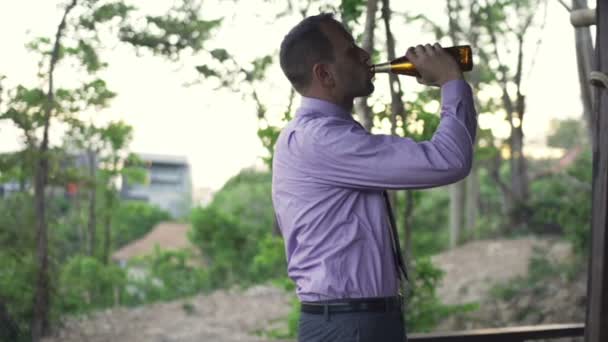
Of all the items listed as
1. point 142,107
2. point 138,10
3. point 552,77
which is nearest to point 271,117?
point 138,10

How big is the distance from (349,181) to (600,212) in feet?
2.04

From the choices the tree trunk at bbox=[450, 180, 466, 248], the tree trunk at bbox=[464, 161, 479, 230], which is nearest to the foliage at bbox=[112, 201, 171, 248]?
the tree trunk at bbox=[450, 180, 466, 248]

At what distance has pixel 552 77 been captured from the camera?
379 inches

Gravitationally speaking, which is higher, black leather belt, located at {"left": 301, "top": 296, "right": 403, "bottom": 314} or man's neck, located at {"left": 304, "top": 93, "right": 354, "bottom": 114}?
man's neck, located at {"left": 304, "top": 93, "right": 354, "bottom": 114}

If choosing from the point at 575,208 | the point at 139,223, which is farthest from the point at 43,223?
the point at 139,223

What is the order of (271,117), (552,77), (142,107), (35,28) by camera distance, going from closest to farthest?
(271,117) → (35,28) → (142,107) → (552,77)

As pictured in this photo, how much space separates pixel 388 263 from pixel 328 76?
0.89ft

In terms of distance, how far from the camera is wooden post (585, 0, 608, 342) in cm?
144

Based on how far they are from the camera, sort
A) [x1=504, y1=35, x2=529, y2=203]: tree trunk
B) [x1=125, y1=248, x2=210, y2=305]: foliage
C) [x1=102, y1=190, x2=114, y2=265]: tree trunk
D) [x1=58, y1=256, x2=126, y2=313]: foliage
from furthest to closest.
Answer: [x1=102, y1=190, x2=114, y2=265]: tree trunk, [x1=125, y1=248, x2=210, y2=305]: foliage, [x1=504, y1=35, x2=529, y2=203]: tree trunk, [x1=58, y1=256, x2=126, y2=313]: foliage

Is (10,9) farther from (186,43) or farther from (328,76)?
(328,76)

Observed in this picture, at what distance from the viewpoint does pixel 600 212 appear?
1.45 meters

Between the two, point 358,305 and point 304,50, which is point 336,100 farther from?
point 358,305

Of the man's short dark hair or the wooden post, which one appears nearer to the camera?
the man's short dark hair

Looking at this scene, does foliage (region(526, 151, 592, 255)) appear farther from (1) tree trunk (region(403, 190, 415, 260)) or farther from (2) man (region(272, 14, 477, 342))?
(2) man (region(272, 14, 477, 342))
